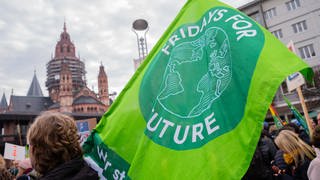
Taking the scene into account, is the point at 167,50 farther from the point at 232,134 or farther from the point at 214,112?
the point at 232,134

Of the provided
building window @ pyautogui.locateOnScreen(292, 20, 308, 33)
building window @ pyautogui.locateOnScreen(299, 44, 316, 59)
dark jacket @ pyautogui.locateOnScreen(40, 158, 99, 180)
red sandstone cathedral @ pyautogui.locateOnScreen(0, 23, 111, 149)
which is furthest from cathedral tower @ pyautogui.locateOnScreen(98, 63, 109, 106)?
dark jacket @ pyautogui.locateOnScreen(40, 158, 99, 180)

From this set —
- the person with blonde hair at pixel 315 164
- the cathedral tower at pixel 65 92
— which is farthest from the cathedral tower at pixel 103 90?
the person with blonde hair at pixel 315 164

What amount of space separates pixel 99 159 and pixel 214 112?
Result: 135 cm

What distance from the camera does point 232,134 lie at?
5.88 feet

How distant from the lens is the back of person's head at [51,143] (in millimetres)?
1933

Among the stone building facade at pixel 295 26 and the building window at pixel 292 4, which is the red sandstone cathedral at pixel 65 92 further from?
the building window at pixel 292 4

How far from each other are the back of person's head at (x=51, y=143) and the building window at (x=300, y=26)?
30986mm

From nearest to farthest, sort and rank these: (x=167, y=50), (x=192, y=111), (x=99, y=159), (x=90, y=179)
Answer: (x=90, y=179) → (x=192, y=111) → (x=167, y=50) → (x=99, y=159)

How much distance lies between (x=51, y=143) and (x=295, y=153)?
3340mm

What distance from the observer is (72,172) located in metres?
1.88

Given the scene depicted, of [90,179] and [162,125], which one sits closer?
[90,179]

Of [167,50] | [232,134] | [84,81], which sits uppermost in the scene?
[84,81]

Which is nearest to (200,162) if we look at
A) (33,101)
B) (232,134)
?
(232,134)

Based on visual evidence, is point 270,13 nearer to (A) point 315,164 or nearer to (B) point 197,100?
(A) point 315,164
